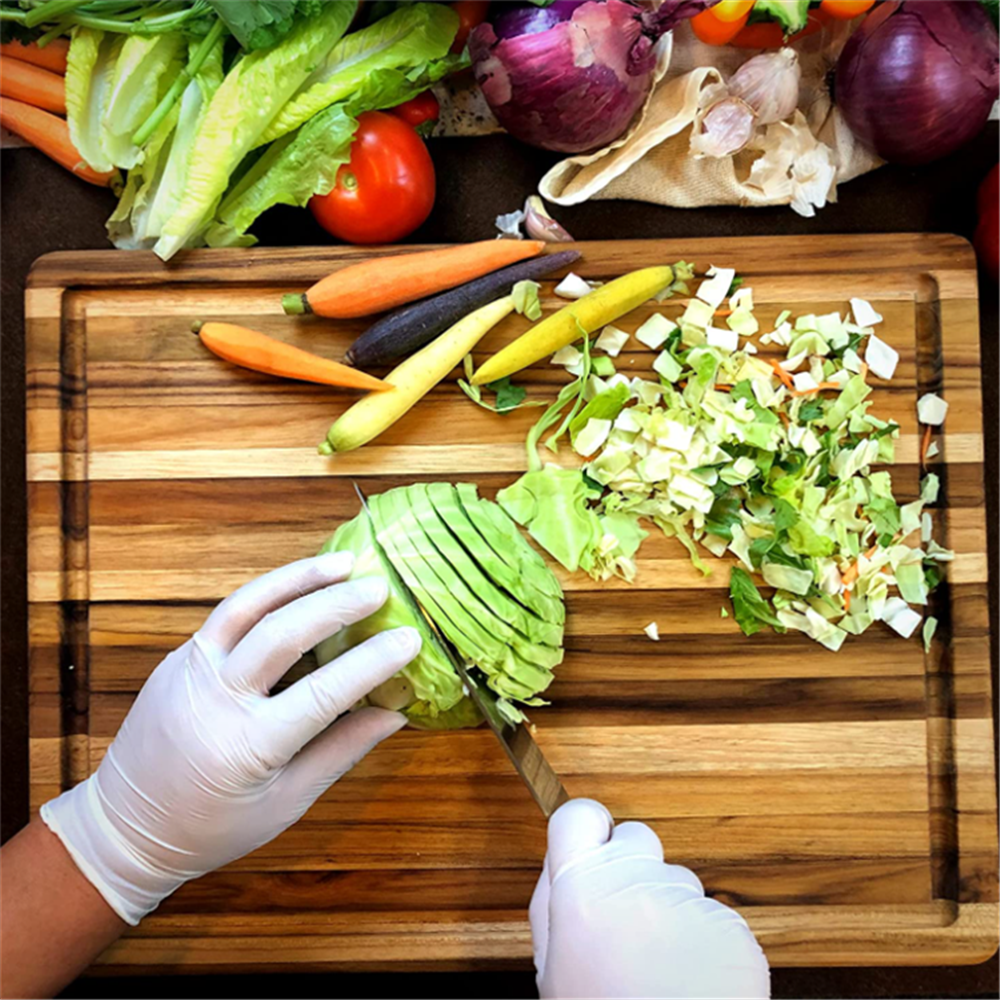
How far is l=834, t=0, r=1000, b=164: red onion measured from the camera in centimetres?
180

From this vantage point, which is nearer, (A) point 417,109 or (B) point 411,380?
(B) point 411,380

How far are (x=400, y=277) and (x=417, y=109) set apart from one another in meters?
0.39

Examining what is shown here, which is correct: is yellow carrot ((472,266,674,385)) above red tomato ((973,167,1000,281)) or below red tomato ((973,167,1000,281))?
above

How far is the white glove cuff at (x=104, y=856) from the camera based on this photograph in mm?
1726

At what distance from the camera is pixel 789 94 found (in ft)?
6.28

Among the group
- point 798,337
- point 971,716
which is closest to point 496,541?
point 798,337

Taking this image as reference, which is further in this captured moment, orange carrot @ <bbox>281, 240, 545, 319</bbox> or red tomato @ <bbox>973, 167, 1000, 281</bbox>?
red tomato @ <bbox>973, 167, 1000, 281</bbox>

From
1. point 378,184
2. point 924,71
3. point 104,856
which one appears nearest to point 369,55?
point 378,184

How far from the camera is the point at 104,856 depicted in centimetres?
173

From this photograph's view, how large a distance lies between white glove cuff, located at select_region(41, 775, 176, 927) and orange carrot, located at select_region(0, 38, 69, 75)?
1425 millimetres

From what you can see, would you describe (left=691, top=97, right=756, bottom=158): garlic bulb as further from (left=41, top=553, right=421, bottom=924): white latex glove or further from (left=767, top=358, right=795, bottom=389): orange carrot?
(left=41, top=553, right=421, bottom=924): white latex glove

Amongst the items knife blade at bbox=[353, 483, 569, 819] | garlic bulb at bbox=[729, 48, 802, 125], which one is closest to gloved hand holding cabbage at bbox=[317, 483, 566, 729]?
knife blade at bbox=[353, 483, 569, 819]

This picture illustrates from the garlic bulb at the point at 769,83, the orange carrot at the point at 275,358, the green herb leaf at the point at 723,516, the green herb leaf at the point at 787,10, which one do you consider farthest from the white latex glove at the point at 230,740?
the green herb leaf at the point at 787,10

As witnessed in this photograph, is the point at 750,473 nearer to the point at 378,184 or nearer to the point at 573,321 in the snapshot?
the point at 573,321
